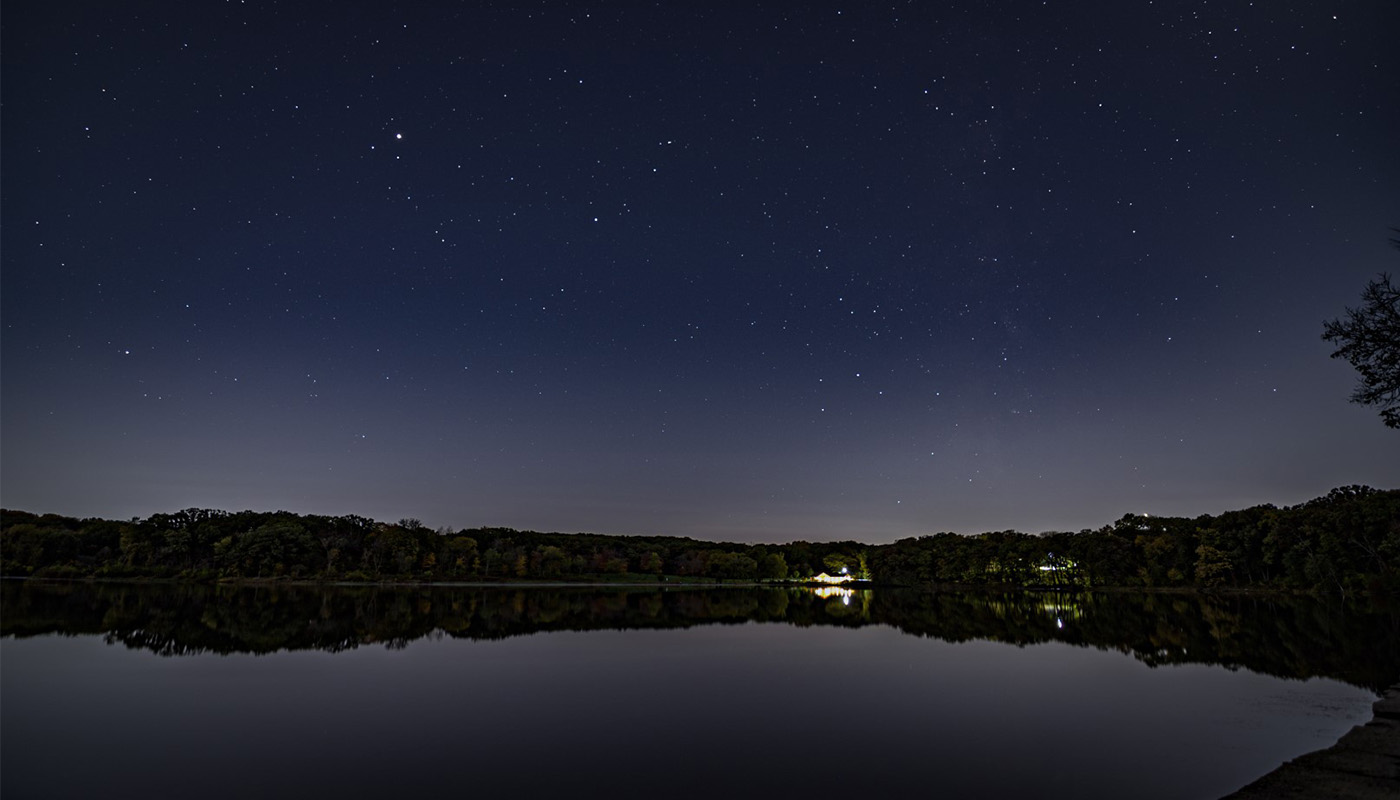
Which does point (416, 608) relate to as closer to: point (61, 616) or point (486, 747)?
point (61, 616)

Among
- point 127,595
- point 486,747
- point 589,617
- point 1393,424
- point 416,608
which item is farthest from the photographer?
point 127,595

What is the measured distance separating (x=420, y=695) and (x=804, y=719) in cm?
1074

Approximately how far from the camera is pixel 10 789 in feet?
36.7

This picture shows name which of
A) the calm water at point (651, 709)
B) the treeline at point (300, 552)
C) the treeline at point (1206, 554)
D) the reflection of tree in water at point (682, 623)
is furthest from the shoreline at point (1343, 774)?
the treeline at point (300, 552)

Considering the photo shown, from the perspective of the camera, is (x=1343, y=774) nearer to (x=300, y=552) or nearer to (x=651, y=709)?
(x=651, y=709)

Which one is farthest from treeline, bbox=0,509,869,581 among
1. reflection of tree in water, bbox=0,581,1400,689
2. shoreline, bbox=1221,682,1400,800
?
shoreline, bbox=1221,682,1400,800

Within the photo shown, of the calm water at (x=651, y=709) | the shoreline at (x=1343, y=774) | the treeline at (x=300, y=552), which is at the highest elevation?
the treeline at (x=300, y=552)

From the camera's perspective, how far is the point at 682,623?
46844 mm

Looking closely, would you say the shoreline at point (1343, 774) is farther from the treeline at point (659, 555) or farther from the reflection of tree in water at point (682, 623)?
the treeline at point (659, 555)

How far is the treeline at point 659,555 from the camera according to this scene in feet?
248

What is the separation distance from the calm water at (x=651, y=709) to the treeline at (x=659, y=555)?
4706 cm

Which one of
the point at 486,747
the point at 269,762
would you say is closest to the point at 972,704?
the point at 486,747

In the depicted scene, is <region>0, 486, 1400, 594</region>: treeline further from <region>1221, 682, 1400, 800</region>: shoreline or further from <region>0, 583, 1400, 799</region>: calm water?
<region>1221, 682, 1400, 800</region>: shoreline

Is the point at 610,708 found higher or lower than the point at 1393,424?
lower
